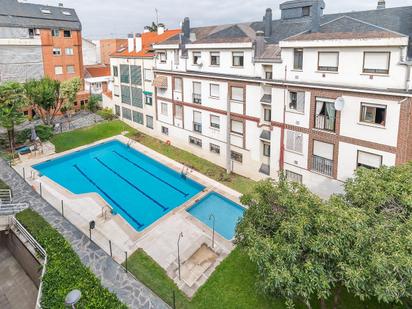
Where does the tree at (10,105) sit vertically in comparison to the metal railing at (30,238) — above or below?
above

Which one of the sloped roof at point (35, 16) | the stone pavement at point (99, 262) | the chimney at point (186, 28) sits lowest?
the stone pavement at point (99, 262)

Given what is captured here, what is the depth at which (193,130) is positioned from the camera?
34.4 meters

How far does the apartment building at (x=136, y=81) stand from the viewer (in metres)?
39.4

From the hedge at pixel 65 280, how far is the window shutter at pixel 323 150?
16.4 m

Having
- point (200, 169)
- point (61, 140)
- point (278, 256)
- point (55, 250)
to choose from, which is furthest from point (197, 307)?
point (61, 140)

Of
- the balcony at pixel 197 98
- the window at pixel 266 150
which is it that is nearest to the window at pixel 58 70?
the balcony at pixel 197 98

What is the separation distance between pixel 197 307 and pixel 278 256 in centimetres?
723

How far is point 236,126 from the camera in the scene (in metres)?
29.9

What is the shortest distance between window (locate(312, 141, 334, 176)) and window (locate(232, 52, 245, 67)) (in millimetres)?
9570

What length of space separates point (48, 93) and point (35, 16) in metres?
17.5

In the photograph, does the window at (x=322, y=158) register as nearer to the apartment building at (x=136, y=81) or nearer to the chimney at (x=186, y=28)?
the chimney at (x=186, y=28)

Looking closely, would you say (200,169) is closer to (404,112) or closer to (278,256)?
(404,112)

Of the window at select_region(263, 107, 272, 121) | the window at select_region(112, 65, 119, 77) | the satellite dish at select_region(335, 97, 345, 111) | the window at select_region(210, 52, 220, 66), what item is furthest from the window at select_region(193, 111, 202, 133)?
the window at select_region(112, 65, 119, 77)

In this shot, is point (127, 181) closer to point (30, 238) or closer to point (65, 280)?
point (30, 238)
